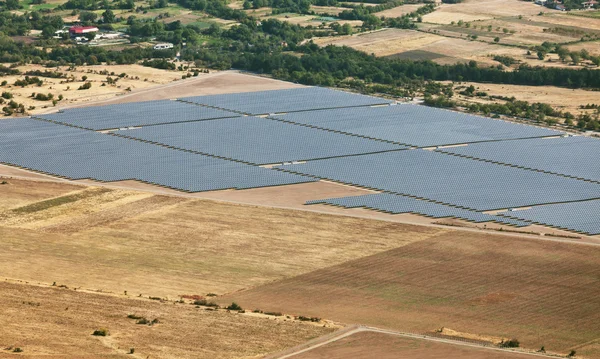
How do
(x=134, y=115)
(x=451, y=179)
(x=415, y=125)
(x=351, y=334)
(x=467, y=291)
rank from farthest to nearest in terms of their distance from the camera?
(x=134, y=115) → (x=415, y=125) → (x=451, y=179) → (x=467, y=291) → (x=351, y=334)

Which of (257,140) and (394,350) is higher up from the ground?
(394,350)

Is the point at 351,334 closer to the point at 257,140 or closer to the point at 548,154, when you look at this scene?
the point at 548,154

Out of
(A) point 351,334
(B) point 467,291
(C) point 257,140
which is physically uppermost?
(A) point 351,334

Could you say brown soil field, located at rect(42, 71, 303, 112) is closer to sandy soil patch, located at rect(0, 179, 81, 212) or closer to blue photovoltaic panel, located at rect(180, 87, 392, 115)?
blue photovoltaic panel, located at rect(180, 87, 392, 115)

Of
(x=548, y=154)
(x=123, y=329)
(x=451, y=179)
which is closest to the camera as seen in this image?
(x=123, y=329)

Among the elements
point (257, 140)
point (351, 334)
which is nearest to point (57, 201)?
point (257, 140)

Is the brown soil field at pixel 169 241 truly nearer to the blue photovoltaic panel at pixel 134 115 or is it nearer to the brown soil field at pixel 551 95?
the blue photovoltaic panel at pixel 134 115

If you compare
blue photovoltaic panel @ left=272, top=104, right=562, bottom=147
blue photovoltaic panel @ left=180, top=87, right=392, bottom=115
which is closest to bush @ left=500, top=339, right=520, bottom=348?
blue photovoltaic panel @ left=272, top=104, right=562, bottom=147

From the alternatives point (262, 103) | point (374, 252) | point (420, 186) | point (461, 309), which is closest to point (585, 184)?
point (420, 186)
